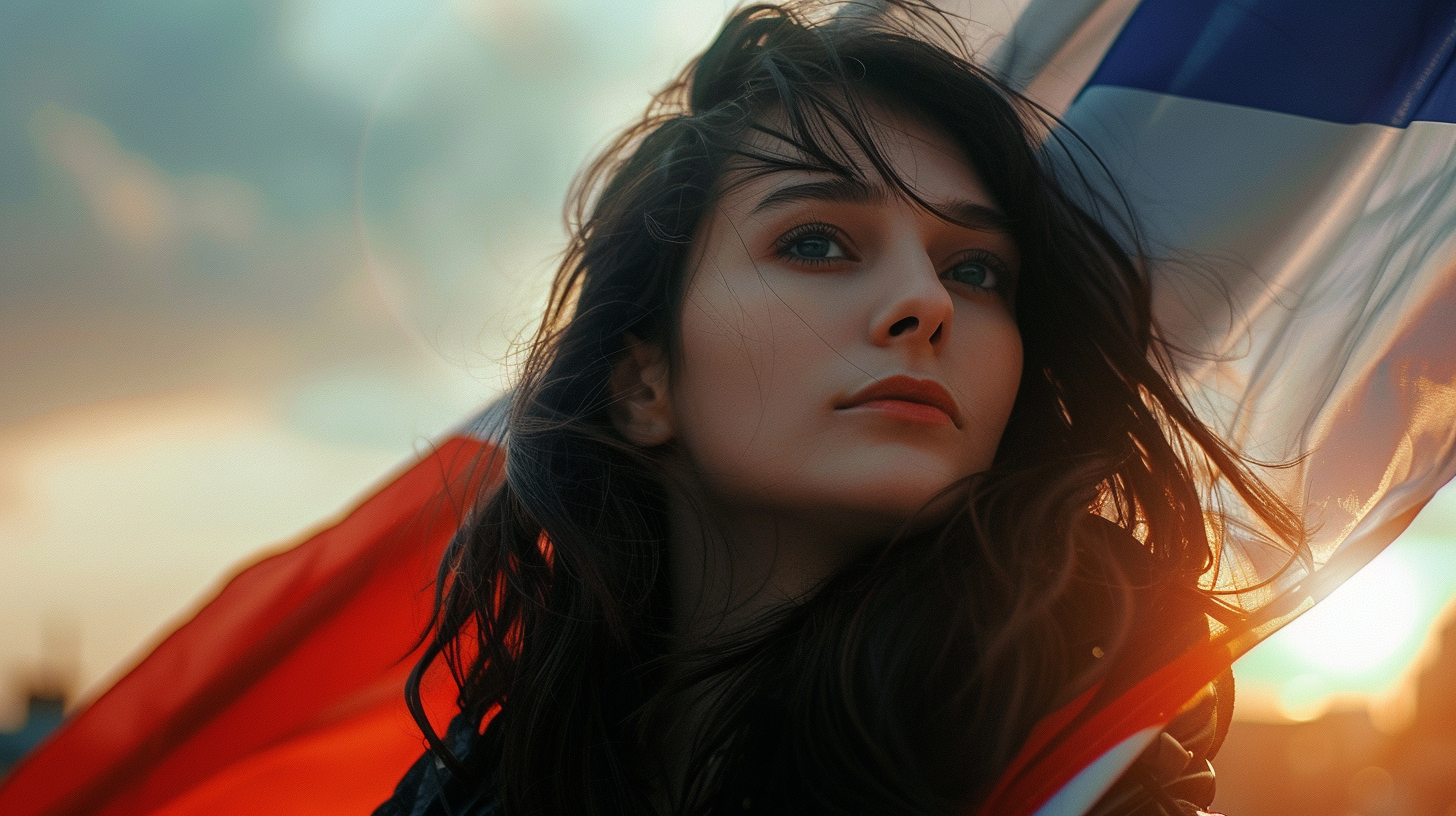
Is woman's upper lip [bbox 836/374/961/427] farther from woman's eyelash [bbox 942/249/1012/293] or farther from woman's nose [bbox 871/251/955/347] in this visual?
woman's eyelash [bbox 942/249/1012/293]

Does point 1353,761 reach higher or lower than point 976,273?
lower

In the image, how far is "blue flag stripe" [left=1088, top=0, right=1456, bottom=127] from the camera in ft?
6.15

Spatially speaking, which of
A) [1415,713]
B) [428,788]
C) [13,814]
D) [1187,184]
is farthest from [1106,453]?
[1415,713]

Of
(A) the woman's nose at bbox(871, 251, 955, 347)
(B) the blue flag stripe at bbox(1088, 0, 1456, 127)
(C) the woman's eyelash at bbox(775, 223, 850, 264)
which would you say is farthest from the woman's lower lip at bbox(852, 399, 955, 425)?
(B) the blue flag stripe at bbox(1088, 0, 1456, 127)

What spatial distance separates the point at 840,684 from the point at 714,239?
2.95 feet

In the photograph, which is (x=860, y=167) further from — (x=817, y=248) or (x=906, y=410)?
(x=906, y=410)

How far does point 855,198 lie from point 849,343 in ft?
0.94

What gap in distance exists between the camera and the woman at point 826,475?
5.17ft

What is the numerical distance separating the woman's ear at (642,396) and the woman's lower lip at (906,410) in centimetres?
51

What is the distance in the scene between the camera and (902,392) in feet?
5.71

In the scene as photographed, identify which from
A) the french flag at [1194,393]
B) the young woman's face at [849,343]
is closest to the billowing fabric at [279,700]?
the french flag at [1194,393]

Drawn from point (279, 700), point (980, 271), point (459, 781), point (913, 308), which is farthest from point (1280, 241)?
point (279, 700)

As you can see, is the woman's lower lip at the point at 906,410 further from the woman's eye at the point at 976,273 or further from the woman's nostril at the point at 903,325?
the woman's eye at the point at 976,273

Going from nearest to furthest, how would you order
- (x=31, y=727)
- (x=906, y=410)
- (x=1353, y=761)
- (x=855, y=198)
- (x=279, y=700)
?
(x=906, y=410)
(x=855, y=198)
(x=279, y=700)
(x=31, y=727)
(x=1353, y=761)
